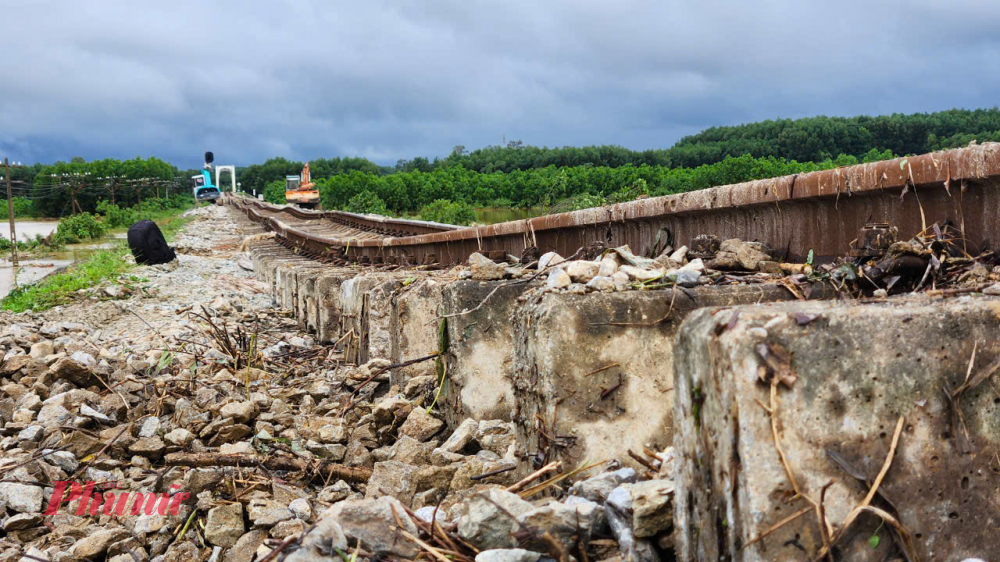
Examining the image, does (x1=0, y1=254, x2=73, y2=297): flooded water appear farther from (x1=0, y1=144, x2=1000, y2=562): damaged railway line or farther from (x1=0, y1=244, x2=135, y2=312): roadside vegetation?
(x1=0, y1=144, x2=1000, y2=562): damaged railway line

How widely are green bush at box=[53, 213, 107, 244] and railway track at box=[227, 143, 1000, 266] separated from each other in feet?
92.2

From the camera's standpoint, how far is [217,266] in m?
16.1

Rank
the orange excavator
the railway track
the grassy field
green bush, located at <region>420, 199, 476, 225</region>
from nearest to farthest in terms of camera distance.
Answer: the railway track < the grassy field < green bush, located at <region>420, 199, 476, 225</region> < the orange excavator

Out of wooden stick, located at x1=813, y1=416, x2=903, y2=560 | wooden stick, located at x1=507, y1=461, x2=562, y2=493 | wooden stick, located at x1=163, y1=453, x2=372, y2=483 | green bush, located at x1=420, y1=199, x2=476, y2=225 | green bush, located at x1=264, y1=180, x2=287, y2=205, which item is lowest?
wooden stick, located at x1=163, y1=453, x2=372, y2=483

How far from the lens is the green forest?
4197 cm

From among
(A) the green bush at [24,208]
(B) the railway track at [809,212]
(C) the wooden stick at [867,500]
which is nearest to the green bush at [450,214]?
(B) the railway track at [809,212]

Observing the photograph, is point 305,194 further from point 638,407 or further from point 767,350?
point 767,350

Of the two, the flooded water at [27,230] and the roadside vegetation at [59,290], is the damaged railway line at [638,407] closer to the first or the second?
the roadside vegetation at [59,290]

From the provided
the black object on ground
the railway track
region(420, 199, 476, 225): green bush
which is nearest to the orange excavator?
region(420, 199, 476, 225): green bush

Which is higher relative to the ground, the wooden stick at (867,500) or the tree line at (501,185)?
the tree line at (501,185)

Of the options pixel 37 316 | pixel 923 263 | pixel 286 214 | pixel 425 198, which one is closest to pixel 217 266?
pixel 37 316

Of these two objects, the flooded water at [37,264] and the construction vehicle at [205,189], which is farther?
the construction vehicle at [205,189]

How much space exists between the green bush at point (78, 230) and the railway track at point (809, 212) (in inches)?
1107

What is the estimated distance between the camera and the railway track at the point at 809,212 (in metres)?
2.88
